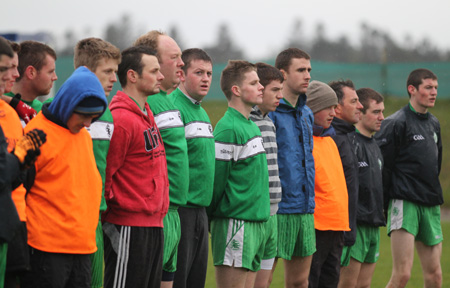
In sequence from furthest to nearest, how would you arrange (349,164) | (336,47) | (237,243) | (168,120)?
(336,47) < (349,164) < (237,243) < (168,120)

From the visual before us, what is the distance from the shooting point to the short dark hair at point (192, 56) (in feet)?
17.9

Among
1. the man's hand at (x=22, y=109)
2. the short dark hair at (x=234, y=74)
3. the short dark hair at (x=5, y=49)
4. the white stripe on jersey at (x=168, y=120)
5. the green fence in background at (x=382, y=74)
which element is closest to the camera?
the short dark hair at (x=5, y=49)

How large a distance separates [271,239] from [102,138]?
192 centimetres

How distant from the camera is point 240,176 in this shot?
546 cm

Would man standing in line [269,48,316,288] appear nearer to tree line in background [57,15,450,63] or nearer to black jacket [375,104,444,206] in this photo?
black jacket [375,104,444,206]

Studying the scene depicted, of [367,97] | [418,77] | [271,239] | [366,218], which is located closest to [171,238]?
[271,239]

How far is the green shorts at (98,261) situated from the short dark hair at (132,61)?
43.0 inches

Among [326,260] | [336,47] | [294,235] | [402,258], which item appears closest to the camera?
[294,235]

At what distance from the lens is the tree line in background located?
28236 millimetres

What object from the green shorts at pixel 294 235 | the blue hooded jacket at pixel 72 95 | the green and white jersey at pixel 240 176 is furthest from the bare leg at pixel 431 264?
the blue hooded jacket at pixel 72 95

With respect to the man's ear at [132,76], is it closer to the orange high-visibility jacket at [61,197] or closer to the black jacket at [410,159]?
the orange high-visibility jacket at [61,197]

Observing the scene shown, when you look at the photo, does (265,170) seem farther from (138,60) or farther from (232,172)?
(138,60)

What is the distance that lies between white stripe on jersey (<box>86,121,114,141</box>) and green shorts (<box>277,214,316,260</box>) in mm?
2064

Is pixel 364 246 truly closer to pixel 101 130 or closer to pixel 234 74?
pixel 234 74
